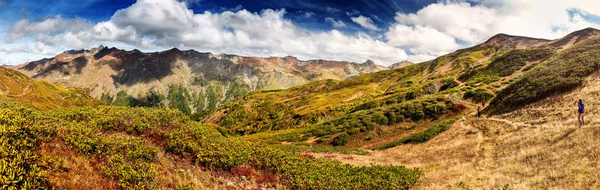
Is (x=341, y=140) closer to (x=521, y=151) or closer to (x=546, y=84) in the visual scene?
(x=546, y=84)

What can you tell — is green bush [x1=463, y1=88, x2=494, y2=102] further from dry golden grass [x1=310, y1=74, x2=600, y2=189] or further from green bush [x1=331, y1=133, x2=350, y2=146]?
green bush [x1=331, y1=133, x2=350, y2=146]

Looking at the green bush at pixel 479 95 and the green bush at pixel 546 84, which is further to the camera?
the green bush at pixel 479 95

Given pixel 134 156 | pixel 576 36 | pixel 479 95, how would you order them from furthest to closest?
1. pixel 576 36
2. pixel 479 95
3. pixel 134 156

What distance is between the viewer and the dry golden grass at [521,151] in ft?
58.0

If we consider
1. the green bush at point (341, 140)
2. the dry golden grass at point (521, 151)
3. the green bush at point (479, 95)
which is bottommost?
the green bush at point (341, 140)

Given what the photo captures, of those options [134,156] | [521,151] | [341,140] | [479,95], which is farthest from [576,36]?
[134,156]

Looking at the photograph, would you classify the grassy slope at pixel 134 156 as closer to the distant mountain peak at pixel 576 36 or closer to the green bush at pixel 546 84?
the green bush at pixel 546 84

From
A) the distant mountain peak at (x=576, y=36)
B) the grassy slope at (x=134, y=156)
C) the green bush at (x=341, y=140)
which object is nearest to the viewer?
the grassy slope at (x=134, y=156)

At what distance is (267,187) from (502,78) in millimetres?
84436

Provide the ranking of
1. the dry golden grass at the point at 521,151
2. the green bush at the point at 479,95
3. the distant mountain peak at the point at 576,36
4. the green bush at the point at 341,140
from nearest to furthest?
the dry golden grass at the point at 521,151, the green bush at the point at 341,140, the green bush at the point at 479,95, the distant mountain peak at the point at 576,36

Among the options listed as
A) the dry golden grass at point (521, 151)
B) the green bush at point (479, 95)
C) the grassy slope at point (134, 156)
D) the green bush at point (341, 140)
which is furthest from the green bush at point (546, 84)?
the grassy slope at point (134, 156)

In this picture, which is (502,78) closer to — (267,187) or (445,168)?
(445,168)

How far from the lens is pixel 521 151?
80.4 ft

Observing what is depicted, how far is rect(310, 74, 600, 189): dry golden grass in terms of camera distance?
17.7m
